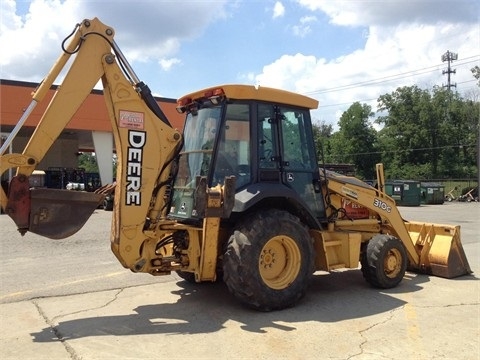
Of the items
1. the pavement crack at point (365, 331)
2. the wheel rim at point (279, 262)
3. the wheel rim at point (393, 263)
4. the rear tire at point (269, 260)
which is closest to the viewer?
the pavement crack at point (365, 331)

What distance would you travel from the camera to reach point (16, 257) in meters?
9.59

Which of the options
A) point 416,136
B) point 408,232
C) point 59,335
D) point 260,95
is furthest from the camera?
point 416,136

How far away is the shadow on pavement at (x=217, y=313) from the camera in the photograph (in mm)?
5148

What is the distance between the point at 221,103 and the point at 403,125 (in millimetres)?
56836

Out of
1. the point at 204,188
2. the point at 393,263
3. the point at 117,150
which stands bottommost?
the point at 393,263

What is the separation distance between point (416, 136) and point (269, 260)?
5573 cm

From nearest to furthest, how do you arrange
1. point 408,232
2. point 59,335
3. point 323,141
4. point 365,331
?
1. point 59,335
2. point 365,331
3. point 408,232
4. point 323,141

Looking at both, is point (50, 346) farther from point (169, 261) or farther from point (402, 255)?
point (402, 255)

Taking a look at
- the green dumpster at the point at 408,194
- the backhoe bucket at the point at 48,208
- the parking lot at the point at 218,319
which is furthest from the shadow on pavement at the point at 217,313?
the green dumpster at the point at 408,194

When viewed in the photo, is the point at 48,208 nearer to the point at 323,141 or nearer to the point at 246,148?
the point at 246,148

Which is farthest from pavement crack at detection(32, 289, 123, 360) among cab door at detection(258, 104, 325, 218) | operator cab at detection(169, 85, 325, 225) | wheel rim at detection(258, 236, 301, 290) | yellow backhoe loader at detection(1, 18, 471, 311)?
cab door at detection(258, 104, 325, 218)

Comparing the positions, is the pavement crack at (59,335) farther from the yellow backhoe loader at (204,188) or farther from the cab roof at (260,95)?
the cab roof at (260,95)

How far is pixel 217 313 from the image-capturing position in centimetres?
576

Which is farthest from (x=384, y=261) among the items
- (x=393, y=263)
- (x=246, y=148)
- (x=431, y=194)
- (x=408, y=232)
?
(x=431, y=194)
